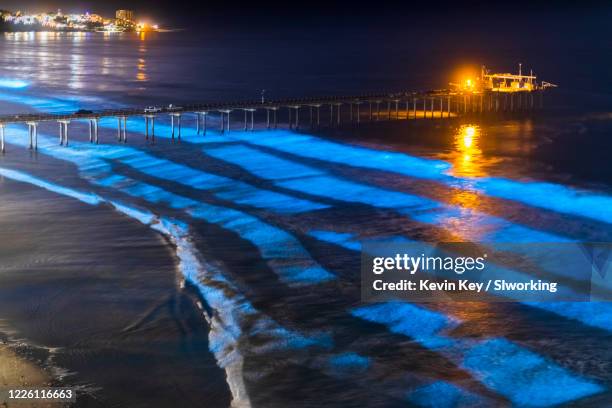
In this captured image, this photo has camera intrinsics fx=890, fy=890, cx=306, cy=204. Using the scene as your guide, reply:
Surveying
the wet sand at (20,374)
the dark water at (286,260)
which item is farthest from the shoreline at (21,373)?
the dark water at (286,260)

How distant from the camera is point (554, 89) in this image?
6016 centimetres

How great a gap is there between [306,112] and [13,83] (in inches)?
903

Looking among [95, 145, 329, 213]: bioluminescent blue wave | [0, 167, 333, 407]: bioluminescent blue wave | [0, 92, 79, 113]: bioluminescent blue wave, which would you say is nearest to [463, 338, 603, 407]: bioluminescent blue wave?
[0, 167, 333, 407]: bioluminescent blue wave

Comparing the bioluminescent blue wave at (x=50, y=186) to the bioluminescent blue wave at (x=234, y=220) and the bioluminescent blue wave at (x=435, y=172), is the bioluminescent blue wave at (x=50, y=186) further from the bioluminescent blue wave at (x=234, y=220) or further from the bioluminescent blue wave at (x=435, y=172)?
the bioluminescent blue wave at (x=435, y=172)

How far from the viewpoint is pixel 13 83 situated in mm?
58688

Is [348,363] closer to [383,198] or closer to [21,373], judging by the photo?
[21,373]

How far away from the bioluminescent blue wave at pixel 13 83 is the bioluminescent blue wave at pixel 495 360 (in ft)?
153

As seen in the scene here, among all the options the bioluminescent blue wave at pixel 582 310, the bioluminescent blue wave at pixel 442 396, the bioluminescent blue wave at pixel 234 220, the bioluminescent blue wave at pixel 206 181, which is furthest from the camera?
the bioluminescent blue wave at pixel 206 181

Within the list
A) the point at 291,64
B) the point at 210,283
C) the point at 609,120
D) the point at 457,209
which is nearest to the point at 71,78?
the point at 291,64

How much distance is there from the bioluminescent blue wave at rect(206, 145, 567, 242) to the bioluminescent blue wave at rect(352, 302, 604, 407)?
18.6 ft

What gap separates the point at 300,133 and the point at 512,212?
54.7ft

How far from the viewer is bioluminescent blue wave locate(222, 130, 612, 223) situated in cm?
2403

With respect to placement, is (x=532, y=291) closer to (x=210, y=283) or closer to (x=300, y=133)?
(x=210, y=283)

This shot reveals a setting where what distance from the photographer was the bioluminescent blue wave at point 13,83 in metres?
56.5
